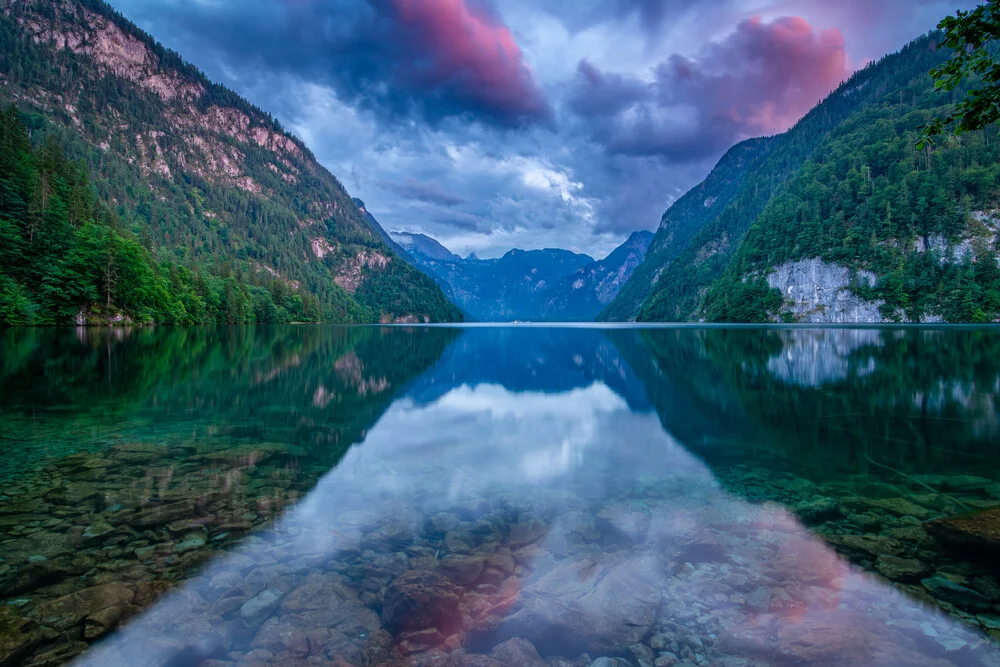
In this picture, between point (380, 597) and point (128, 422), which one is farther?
point (128, 422)

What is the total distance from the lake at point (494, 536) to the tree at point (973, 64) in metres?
6.96

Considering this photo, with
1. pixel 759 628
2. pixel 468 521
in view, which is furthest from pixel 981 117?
pixel 468 521

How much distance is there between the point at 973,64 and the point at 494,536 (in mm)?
12113

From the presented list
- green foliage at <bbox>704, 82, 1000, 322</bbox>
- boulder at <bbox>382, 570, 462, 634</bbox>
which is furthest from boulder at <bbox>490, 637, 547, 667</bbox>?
green foliage at <bbox>704, 82, 1000, 322</bbox>

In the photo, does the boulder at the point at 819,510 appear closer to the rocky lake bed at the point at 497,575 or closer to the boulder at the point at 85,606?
the rocky lake bed at the point at 497,575

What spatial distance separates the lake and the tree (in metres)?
6.96

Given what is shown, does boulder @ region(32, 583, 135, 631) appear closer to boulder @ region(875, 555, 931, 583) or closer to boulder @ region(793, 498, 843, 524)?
boulder @ region(875, 555, 931, 583)

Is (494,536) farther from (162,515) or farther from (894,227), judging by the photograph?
(894,227)

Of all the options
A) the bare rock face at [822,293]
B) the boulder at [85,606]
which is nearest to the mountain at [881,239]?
the bare rock face at [822,293]

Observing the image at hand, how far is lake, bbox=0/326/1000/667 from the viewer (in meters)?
4.70

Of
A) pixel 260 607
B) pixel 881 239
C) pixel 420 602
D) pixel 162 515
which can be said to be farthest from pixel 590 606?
pixel 881 239

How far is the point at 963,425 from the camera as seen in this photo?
14.7 m

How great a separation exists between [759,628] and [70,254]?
8450 centimetres

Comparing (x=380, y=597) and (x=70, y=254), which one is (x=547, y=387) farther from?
(x=70, y=254)
